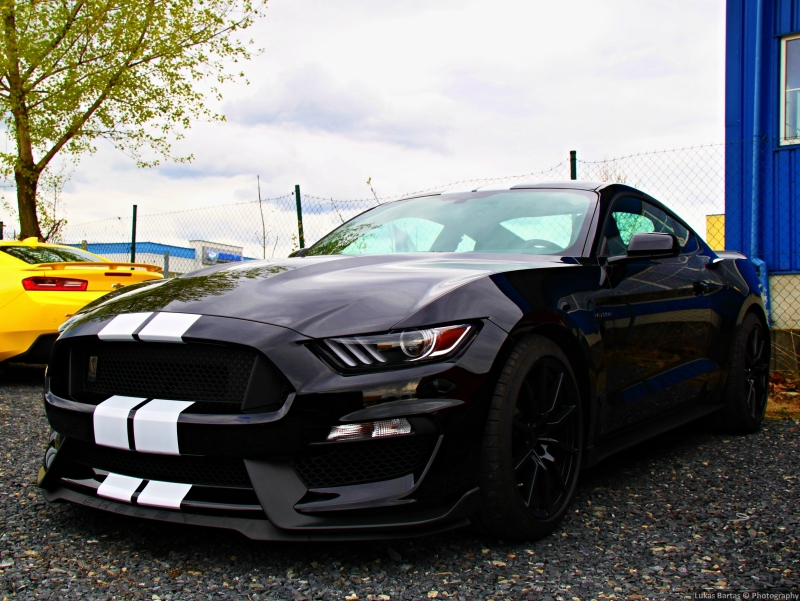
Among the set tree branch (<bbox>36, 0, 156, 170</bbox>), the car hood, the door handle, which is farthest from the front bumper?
tree branch (<bbox>36, 0, 156, 170</bbox>)

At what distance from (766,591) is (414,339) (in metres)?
1.28

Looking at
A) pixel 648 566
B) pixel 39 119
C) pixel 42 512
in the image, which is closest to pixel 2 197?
pixel 39 119

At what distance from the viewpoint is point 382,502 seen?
7.09 feet

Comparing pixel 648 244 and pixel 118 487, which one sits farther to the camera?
pixel 648 244

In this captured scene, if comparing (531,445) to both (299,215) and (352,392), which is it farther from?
(299,215)

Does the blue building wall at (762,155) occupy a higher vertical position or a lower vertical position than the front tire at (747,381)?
higher

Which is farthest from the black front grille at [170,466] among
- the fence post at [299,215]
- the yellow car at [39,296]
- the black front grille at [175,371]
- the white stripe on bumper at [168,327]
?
the fence post at [299,215]

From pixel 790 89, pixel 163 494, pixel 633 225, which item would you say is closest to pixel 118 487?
pixel 163 494

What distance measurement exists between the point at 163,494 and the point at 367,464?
0.65 meters

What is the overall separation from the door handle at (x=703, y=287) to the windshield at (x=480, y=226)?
863 millimetres

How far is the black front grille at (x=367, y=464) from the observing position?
7.17ft

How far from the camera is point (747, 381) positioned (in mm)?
4520

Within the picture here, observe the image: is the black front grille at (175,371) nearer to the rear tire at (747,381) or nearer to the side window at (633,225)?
the side window at (633,225)

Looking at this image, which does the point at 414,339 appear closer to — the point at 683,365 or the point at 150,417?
the point at 150,417
